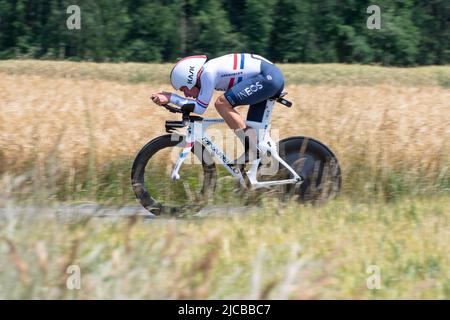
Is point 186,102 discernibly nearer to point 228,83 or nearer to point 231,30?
point 228,83

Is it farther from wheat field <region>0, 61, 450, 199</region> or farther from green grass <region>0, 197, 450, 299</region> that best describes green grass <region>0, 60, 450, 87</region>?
green grass <region>0, 197, 450, 299</region>

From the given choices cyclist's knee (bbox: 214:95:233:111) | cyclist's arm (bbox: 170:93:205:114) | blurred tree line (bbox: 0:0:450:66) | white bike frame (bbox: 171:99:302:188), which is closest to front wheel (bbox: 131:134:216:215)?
white bike frame (bbox: 171:99:302:188)

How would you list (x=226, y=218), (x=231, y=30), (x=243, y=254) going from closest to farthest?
1. (x=243, y=254)
2. (x=226, y=218)
3. (x=231, y=30)

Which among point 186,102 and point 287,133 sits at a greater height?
point 186,102

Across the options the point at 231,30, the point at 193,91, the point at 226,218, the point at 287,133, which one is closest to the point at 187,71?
the point at 193,91

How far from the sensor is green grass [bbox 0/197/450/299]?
4.59 meters

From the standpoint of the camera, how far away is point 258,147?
8.56 meters

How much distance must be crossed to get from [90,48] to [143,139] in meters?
41.9

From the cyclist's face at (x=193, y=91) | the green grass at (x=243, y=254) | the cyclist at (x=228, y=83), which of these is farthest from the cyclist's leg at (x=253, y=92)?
the green grass at (x=243, y=254)

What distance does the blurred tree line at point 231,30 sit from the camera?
174 ft

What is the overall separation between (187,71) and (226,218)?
1495 millimetres

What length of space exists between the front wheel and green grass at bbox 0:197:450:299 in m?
0.69
